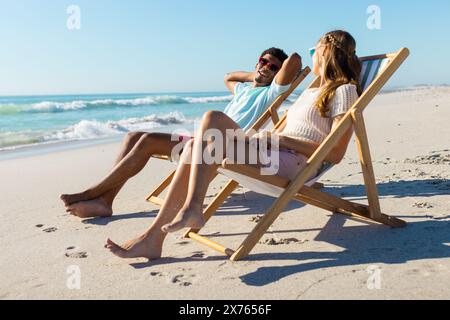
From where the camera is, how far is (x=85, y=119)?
18734mm

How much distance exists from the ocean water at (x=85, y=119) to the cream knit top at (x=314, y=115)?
283 inches

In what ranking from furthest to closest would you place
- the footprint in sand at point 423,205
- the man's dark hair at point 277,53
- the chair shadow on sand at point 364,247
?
1. the man's dark hair at point 277,53
2. the footprint in sand at point 423,205
3. the chair shadow on sand at point 364,247

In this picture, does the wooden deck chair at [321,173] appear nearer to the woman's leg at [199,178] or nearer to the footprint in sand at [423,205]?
the woman's leg at [199,178]

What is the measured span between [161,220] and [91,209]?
1.19m

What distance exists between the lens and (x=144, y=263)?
2.90 metres

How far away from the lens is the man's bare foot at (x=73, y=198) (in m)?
3.79

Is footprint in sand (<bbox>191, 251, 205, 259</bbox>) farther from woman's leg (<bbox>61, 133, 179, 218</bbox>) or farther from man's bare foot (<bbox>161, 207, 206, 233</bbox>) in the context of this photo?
woman's leg (<bbox>61, 133, 179, 218</bbox>)

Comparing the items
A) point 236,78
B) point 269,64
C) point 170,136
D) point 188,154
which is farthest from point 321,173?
point 236,78

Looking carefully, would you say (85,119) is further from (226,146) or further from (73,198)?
(226,146)

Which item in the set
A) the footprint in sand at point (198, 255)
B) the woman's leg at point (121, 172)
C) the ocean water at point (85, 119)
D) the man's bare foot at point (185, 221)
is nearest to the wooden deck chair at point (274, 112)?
the woman's leg at point (121, 172)

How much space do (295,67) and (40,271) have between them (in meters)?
2.48

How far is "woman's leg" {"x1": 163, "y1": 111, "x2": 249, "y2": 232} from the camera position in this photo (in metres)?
2.64

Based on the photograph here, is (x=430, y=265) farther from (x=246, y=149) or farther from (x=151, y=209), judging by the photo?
(x=151, y=209)

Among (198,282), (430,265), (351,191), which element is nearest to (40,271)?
(198,282)
